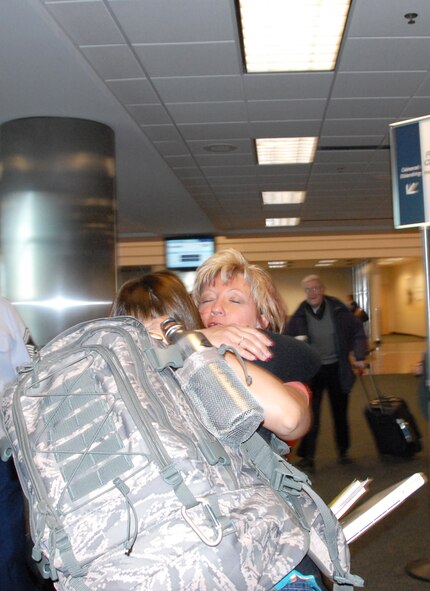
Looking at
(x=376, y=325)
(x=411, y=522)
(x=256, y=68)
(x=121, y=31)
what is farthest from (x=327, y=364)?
(x=376, y=325)

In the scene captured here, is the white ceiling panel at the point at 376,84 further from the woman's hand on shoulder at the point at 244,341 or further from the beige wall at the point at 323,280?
the beige wall at the point at 323,280

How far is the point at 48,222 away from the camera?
245 inches

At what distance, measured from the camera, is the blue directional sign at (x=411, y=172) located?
130 inches

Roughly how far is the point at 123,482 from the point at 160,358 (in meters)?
0.23

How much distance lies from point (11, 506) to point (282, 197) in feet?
29.0

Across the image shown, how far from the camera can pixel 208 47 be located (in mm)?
4750

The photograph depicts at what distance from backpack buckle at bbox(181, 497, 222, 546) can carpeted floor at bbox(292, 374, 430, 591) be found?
104 inches

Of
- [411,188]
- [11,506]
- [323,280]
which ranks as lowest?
[11,506]

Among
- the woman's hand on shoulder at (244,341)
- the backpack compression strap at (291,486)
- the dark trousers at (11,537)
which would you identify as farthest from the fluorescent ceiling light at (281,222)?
the backpack compression strap at (291,486)

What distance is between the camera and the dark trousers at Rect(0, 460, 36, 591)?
254cm

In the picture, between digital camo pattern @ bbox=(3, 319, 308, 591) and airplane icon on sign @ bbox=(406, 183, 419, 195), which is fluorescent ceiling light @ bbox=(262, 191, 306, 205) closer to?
airplane icon on sign @ bbox=(406, 183, 419, 195)

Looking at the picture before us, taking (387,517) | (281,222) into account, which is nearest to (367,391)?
(281,222)

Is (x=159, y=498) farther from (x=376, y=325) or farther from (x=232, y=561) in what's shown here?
(x=376, y=325)

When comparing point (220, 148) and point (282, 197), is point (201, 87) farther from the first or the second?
point (282, 197)
